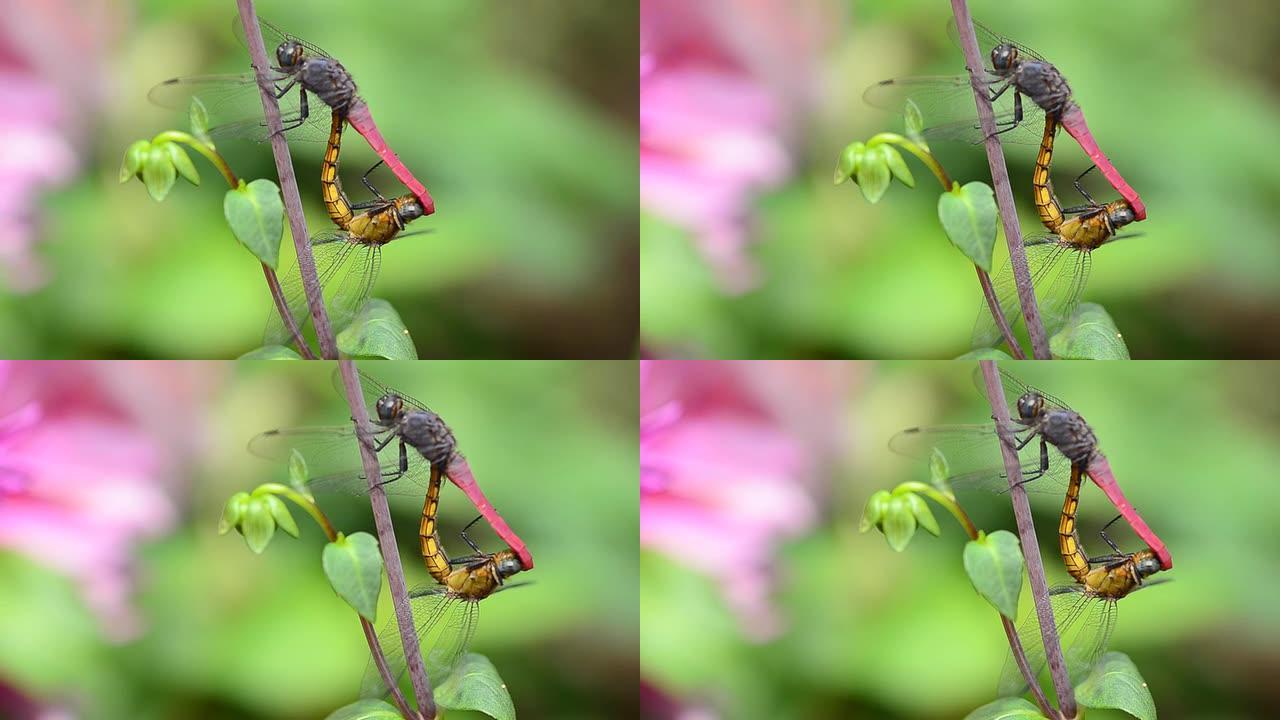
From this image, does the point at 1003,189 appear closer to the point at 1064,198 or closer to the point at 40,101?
the point at 1064,198

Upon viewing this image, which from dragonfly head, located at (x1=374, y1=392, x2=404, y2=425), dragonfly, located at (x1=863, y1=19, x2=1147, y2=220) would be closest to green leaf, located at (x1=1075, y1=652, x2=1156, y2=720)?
dragonfly, located at (x1=863, y1=19, x2=1147, y2=220)

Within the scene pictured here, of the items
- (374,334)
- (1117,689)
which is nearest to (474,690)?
(374,334)

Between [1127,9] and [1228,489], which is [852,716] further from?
[1127,9]

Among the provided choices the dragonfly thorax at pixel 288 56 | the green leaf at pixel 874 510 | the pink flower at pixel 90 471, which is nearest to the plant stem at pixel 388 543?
the pink flower at pixel 90 471

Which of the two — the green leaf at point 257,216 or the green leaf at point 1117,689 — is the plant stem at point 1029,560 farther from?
the green leaf at point 257,216

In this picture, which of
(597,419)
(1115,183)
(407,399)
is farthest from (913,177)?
(407,399)
